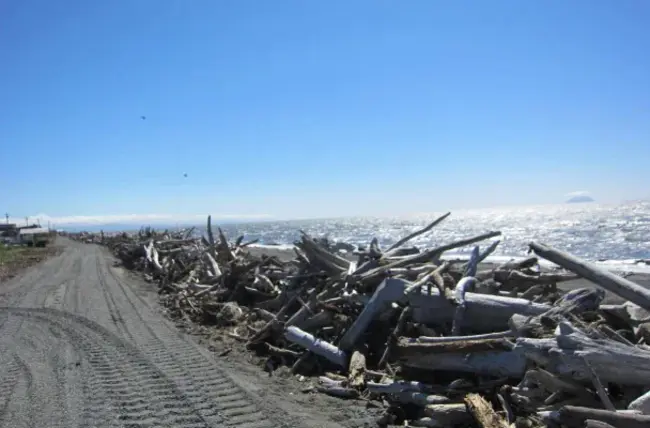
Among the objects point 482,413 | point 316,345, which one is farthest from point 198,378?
point 482,413

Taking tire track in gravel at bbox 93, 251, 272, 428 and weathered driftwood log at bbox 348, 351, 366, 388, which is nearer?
tire track in gravel at bbox 93, 251, 272, 428

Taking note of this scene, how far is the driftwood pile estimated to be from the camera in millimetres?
3816

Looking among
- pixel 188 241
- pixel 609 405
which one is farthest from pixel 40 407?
pixel 188 241

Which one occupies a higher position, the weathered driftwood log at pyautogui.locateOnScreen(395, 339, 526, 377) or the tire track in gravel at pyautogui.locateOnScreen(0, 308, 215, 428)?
the weathered driftwood log at pyautogui.locateOnScreen(395, 339, 526, 377)

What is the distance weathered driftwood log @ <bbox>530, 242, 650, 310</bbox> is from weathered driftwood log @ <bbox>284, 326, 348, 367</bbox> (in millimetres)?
3101

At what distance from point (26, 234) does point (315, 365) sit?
60.9 meters

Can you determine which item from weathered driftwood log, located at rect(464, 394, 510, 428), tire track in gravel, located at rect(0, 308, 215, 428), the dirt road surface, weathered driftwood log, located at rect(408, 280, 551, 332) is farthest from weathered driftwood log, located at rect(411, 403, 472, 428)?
tire track in gravel, located at rect(0, 308, 215, 428)

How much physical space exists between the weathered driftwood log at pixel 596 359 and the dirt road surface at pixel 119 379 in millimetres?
2317

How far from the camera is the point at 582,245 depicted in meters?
30.3

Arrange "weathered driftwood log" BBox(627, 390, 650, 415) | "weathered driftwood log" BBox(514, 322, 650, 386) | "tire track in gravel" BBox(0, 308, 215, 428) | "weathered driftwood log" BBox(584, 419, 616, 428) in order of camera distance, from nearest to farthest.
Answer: "weathered driftwood log" BBox(584, 419, 616, 428), "weathered driftwood log" BBox(627, 390, 650, 415), "weathered driftwood log" BBox(514, 322, 650, 386), "tire track in gravel" BBox(0, 308, 215, 428)

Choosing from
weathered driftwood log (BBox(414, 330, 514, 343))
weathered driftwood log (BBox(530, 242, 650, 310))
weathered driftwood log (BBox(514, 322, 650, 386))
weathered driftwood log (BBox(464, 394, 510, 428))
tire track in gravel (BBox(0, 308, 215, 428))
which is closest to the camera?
weathered driftwood log (BBox(514, 322, 650, 386))

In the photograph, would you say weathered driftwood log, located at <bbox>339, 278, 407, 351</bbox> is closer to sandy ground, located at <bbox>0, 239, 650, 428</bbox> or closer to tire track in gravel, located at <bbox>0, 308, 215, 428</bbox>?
sandy ground, located at <bbox>0, 239, 650, 428</bbox>

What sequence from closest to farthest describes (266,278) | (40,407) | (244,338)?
(40,407)
(244,338)
(266,278)

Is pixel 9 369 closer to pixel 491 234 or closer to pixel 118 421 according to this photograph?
pixel 118 421
